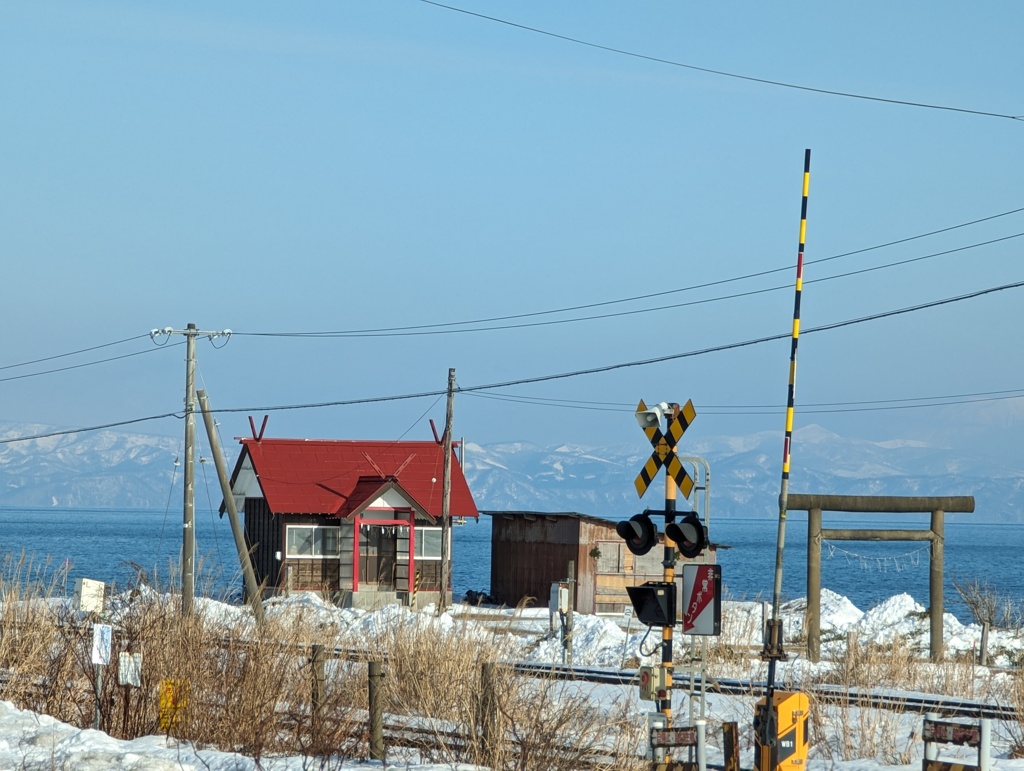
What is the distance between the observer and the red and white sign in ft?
46.5

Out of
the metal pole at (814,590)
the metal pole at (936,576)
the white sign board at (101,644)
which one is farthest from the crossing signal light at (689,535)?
the metal pole at (936,576)

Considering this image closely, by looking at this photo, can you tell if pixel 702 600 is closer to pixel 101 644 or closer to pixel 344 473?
pixel 101 644

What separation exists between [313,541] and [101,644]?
28995 mm

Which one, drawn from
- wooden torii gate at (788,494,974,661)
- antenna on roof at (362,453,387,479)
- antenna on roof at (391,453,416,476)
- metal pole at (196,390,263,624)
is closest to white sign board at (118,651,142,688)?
wooden torii gate at (788,494,974,661)

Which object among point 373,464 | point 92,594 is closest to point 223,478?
point 373,464

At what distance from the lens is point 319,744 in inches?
495

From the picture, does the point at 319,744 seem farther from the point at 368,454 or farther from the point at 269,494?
the point at 368,454

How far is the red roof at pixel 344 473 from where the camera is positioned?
1636 inches

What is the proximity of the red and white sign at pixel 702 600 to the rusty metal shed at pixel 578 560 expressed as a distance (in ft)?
79.4

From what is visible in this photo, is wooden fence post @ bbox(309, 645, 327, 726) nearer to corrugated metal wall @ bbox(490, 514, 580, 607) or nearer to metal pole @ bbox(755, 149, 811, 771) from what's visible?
metal pole @ bbox(755, 149, 811, 771)

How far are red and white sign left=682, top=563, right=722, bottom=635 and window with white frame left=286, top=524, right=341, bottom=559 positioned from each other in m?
28.1

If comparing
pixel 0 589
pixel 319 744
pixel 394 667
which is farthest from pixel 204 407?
pixel 319 744

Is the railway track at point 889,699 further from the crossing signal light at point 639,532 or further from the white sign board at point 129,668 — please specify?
the white sign board at point 129,668

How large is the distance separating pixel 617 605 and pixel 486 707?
28.8 m
